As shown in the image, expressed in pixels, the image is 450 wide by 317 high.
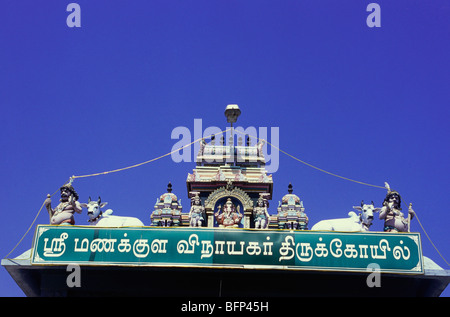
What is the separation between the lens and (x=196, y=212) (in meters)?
24.1

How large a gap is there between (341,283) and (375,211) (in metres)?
3.60

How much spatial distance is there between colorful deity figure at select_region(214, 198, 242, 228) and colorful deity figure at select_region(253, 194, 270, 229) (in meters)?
0.72

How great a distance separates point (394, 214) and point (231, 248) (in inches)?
264

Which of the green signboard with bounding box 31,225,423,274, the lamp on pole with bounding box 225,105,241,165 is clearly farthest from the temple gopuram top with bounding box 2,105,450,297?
the lamp on pole with bounding box 225,105,241,165

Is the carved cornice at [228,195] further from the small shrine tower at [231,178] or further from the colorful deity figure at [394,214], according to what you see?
the colorful deity figure at [394,214]

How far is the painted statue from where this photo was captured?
69.4ft

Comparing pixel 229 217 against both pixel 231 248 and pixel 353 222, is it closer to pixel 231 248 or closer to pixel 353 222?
pixel 231 248

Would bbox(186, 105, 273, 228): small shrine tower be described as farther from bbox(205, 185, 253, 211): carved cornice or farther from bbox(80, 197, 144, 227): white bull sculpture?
bbox(80, 197, 144, 227): white bull sculpture

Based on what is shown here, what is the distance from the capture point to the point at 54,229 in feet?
64.8

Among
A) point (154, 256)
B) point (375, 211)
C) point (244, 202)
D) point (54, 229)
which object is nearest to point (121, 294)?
point (154, 256)

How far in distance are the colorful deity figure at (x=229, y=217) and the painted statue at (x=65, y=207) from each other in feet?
19.4

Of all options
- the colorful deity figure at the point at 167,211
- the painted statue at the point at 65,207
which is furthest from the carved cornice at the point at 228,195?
the painted statue at the point at 65,207

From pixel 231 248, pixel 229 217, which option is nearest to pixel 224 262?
pixel 231 248

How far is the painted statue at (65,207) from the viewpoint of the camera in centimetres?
2116
